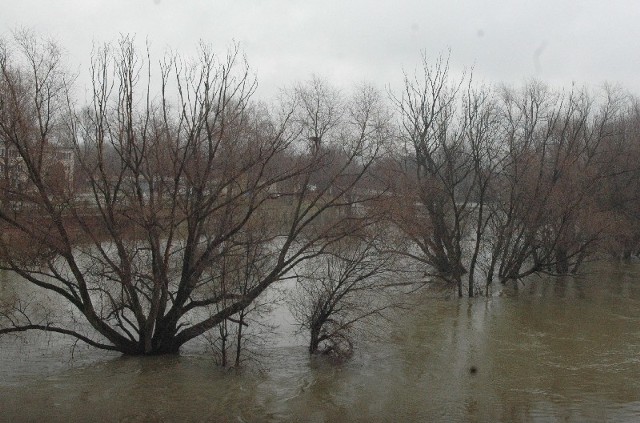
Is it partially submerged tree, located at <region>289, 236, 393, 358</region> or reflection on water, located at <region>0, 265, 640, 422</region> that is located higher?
partially submerged tree, located at <region>289, 236, 393, 358</region>

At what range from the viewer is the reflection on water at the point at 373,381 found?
444 inches

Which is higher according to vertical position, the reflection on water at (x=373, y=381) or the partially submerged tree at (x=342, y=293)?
the partially submerged tree at (x=342, y=293)

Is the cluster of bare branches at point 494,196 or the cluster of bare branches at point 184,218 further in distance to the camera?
the cluster of bare branches at point 494,196

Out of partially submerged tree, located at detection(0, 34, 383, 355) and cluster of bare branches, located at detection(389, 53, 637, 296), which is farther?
cluster of bare branches, located at detection(389, 53, 637, 296)

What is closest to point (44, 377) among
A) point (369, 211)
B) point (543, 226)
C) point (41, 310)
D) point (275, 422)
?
point (41, 310)

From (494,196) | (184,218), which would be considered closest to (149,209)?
(184,218)

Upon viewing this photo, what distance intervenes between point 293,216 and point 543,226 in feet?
41.6

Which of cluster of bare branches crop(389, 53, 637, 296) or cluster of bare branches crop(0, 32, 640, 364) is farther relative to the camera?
cluster of bare branches crop(389, 53, 637, 296)

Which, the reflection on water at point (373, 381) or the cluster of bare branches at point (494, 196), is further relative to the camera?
the cluster of bare branches at point (494, 196)

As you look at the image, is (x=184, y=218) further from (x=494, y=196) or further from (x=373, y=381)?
(x=494, y=196)

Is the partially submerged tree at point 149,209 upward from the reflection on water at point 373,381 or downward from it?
upward

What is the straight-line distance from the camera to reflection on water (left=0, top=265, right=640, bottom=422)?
37.0 feet

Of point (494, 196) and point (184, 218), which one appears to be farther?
point (494, 196)

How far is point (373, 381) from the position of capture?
13.0m
